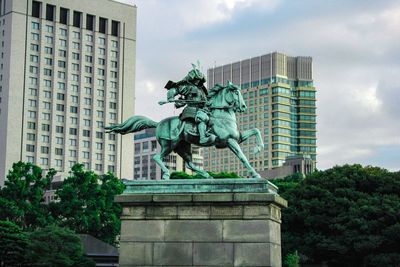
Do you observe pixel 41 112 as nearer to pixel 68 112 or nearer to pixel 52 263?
pixel 68 112

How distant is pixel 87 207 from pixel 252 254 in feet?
142

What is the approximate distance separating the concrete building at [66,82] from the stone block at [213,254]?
94.3 meters

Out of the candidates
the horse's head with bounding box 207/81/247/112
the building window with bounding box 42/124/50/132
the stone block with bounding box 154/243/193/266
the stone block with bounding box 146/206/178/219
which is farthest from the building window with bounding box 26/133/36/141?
the stone block with bounding box 154/243/193/266

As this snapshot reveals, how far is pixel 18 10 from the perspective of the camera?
113m

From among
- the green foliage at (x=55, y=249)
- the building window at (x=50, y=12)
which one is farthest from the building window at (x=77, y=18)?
the green foliage at (x=55, y=249)

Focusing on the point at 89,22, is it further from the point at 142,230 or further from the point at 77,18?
the point at 142,230

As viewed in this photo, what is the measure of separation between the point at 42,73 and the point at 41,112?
6.58 meters

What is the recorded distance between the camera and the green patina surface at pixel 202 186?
17.3 m

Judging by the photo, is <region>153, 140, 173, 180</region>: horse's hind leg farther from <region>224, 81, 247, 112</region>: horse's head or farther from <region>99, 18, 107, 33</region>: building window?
<region>99, 18, 107, 33</region>: building window

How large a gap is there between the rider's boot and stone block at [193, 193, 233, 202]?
5.36 ft

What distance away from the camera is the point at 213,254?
1717 cm

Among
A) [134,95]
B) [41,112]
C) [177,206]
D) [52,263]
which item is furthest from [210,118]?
[134,95]

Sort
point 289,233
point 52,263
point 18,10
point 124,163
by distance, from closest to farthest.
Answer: point 52,263
point 289,233
point 18,10
point 124,163

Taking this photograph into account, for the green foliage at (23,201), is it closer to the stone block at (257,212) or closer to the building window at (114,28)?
the stone block at (257,212)
